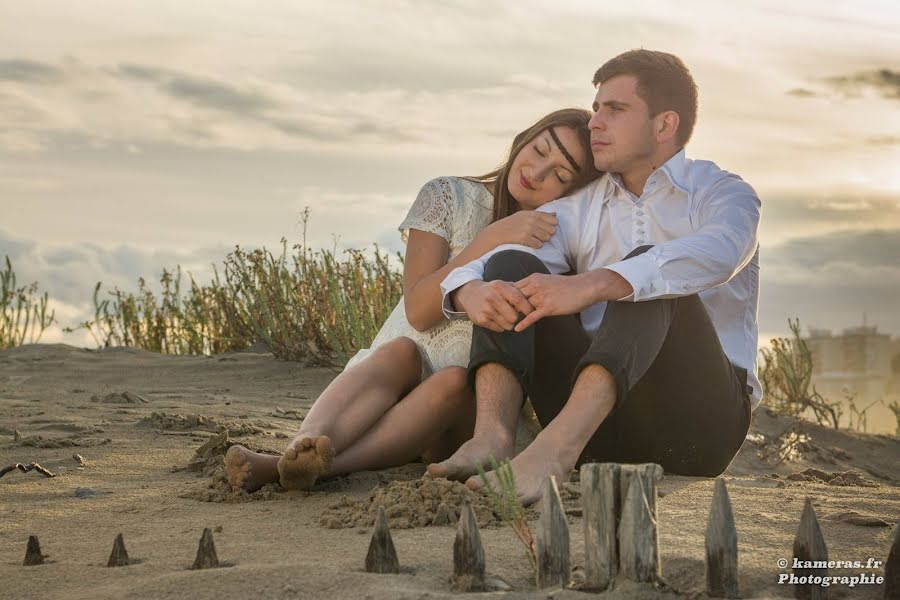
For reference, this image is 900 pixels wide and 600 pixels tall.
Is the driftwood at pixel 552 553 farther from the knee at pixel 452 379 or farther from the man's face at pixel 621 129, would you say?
the man's face at pixel 621 129

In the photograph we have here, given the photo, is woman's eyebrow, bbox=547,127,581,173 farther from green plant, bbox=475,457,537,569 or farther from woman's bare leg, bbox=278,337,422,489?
green plant, bbox=475,457,537,569

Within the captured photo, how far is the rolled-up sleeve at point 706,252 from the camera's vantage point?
325 cm

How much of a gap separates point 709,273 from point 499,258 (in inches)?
28.9

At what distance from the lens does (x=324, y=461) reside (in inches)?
133

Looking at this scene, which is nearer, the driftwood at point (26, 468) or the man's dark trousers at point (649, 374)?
the man's dark trousers at point (649, 374)

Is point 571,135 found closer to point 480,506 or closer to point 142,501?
point 480,506

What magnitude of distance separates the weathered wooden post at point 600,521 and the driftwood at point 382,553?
44cm

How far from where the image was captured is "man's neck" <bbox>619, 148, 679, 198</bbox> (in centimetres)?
412

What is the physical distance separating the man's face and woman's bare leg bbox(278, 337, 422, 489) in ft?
3.46

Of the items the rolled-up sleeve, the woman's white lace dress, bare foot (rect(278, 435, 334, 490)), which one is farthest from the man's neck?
bare foot (rect(278, 435, 334, 490))

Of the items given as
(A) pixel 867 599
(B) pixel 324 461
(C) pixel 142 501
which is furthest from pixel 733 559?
(C) pixel 142 501

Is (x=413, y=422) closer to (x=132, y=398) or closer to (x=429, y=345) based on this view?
(x=429, y=345)

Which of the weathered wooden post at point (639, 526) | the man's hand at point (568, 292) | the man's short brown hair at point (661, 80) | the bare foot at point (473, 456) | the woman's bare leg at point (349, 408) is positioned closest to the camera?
the weathered wooden post at point (639, 526)

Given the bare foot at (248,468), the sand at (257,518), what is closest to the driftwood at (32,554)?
the sand at (257,518)
